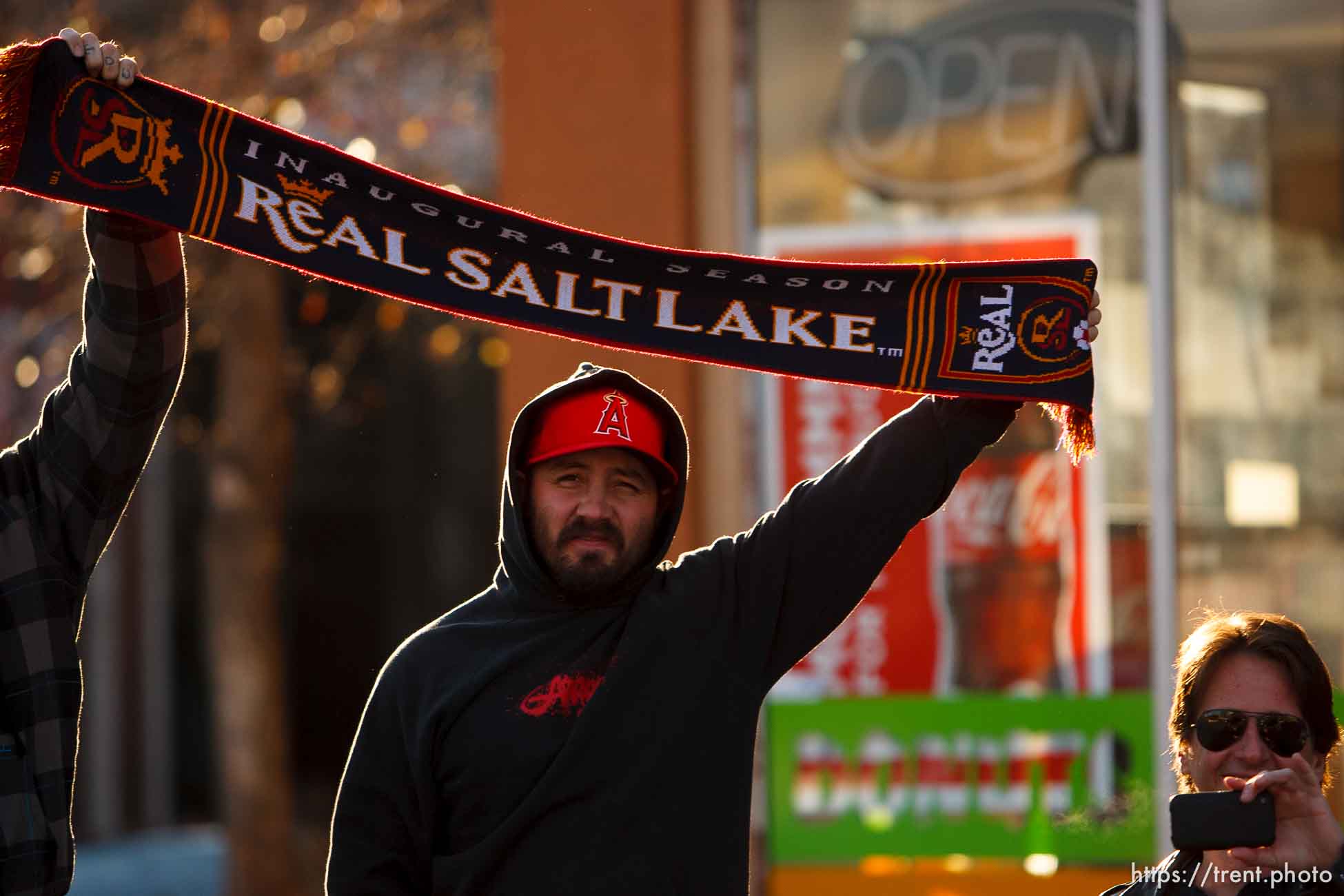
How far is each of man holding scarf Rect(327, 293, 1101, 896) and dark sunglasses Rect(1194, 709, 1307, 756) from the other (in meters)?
0.62

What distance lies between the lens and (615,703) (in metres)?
2.76

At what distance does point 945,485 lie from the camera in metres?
2.85

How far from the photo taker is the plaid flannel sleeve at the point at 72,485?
8.71 feet

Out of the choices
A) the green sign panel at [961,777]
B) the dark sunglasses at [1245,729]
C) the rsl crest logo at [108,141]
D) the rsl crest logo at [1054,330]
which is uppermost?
the rsl crest logo at [108,141]

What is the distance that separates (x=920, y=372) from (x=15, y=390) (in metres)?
6.46

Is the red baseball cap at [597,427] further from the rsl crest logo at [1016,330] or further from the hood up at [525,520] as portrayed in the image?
the rsl crest logo at [1016,330]

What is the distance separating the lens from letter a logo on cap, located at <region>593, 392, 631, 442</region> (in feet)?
9.52

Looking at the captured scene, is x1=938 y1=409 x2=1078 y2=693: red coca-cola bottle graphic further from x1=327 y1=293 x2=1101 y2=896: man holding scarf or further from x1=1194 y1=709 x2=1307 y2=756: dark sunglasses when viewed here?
x1=1194 y1=709 x2=1307 y2=756: dark sunglasses

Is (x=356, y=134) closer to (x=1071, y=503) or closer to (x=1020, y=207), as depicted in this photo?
(x=1020, y=207)

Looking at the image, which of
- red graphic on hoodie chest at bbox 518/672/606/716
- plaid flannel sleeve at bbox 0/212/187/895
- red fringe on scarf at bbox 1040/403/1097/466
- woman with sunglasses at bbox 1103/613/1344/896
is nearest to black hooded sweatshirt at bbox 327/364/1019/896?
red graphic on hoodie chest at bbox 518/672/606/716

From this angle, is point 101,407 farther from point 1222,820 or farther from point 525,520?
point 1222,820

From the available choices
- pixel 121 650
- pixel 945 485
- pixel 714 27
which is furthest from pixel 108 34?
pixel 945 485

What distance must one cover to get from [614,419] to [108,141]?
96cm

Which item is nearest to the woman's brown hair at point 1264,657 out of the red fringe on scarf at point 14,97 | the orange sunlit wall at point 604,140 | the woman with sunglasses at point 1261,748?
the woman with sunglasses at point 1261,748
